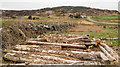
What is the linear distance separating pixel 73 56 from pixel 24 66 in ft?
8.49

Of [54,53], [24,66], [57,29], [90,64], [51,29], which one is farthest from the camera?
[57,29]

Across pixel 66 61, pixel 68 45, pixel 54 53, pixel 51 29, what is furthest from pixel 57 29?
pixel 66 61

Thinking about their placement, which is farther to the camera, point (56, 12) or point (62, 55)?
point (56, 12)

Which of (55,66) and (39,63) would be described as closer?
(55,66)

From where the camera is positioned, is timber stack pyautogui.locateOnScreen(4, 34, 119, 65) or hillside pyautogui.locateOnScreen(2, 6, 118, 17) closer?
timber stack pyautogui.locateOnScreen(4, 34, 119, 65)

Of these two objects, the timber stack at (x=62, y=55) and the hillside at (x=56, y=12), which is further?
the hillside at (x=56, y=12)

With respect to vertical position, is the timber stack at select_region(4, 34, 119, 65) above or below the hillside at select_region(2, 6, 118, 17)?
below

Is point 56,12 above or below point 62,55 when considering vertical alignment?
above

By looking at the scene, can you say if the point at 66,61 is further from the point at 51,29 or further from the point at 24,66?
the point at 51,29

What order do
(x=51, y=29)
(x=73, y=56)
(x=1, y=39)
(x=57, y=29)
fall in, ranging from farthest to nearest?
(x=57, y=29) → (x=51, y=29) → (x=1, y=39) → (x=73, y=56)

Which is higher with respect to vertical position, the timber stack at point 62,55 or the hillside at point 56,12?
the hillside at point 56,12

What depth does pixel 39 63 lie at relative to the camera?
4.95 metres

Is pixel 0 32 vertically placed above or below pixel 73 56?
above

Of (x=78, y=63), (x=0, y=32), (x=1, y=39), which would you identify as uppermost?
(x=0, y=32)
